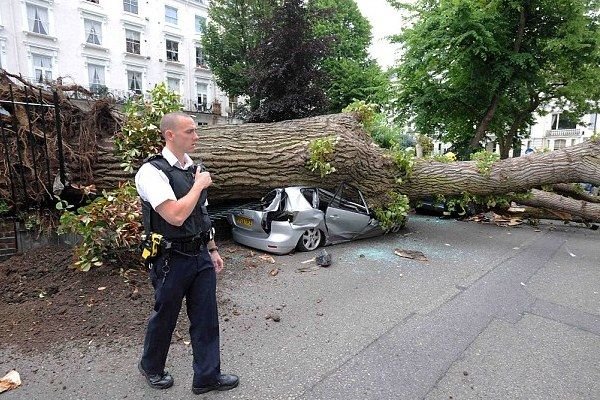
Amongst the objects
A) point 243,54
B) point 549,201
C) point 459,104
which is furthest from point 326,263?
point 243,54

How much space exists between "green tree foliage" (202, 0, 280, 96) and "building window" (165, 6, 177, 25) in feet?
32.5

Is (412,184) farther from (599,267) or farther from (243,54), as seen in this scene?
(243,54)

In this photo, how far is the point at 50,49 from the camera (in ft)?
74.6

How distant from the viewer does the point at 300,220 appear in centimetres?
593

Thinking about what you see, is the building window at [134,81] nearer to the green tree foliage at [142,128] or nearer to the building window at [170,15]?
the building window at [170,15]

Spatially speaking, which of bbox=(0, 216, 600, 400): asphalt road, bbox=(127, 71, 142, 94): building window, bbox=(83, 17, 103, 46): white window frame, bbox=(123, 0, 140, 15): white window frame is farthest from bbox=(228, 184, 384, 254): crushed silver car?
bbox=(123, 0, 140, 15): white window frame

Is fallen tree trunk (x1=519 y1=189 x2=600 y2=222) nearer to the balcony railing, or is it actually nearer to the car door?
the car door

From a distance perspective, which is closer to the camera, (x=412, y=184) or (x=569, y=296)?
(x=569, y=296)

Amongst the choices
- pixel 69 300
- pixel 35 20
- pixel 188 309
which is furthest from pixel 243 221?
pixel 35 20

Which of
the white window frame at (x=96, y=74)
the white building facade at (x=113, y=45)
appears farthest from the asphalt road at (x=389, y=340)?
the white window frame at (x=96, y=74)

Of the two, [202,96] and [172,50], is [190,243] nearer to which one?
[172,50]

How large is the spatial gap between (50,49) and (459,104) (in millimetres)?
24262

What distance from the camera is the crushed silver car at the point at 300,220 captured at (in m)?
5.88

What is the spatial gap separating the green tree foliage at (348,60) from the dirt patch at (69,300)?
37.2ft
